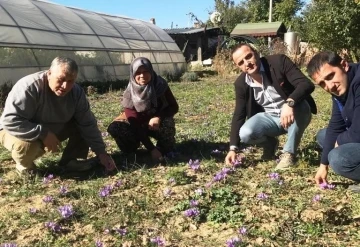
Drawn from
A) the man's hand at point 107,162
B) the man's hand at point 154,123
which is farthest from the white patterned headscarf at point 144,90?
the man's hand at point 107,162

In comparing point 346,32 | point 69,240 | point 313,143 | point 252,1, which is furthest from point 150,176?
point 252,1

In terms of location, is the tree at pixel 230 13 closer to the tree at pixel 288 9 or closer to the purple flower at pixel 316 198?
the tree at pixel 288 9

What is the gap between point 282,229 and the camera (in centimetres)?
291

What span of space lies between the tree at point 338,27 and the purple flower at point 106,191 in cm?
1734

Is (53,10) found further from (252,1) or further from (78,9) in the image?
(252,1)

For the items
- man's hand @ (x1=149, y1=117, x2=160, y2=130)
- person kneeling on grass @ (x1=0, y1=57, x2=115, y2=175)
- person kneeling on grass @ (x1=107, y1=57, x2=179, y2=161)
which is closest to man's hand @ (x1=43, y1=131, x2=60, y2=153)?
person kneeling on grass @ (x1=0, y1=57, x2=115, y2=175)

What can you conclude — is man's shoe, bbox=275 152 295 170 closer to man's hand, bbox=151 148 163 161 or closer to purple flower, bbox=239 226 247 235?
man's hand, bbox=151 148 163 161

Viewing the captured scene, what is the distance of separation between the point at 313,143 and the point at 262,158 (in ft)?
2.74

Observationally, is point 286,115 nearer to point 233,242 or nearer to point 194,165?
point 194,165

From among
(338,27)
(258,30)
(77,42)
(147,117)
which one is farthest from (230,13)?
(147,117)

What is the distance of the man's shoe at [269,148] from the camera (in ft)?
14.9

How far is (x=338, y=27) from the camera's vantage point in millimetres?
18906

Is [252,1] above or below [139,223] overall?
above

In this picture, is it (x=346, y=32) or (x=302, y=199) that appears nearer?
(x=302, y=199)
